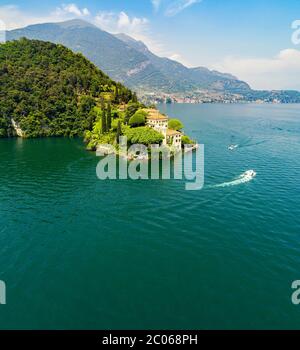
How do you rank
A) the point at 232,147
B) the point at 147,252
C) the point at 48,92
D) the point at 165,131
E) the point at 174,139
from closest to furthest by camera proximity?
the point at 147,252 < the point at 174,139 < the point at 165,131 < the point at 232,147 < the point at 48,92

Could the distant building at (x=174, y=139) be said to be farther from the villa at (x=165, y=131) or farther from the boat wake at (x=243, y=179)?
the boat wake at (x=243, y=179)

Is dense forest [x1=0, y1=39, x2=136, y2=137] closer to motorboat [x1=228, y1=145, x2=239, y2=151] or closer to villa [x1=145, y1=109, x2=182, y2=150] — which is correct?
villa [x1=145, y1=109, x2=182, y2=150]

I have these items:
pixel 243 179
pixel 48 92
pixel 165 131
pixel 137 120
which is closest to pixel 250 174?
pixel 243 179

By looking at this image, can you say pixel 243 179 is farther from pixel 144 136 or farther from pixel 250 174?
pixel 144 136

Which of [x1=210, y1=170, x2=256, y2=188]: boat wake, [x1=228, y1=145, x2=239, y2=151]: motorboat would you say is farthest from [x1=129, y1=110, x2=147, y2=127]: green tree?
[x1=210, y1=170, x2=256, y2=188]: boat wake

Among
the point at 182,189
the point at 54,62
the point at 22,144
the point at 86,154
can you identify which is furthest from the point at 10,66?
the point at 182,189

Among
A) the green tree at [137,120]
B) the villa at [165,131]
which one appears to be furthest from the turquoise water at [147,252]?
the green tree at [137,120]
